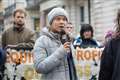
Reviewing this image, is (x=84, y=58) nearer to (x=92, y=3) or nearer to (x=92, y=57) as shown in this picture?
(x=92, y=57)

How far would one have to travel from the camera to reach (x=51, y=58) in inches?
205

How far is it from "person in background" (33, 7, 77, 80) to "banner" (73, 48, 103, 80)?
3232 mm

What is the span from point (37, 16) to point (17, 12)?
44.8 m

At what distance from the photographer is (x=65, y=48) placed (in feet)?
17.2

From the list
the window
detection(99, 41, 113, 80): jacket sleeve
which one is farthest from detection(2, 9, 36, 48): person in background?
the window

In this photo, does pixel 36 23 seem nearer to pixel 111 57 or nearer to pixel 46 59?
pixel 46 59

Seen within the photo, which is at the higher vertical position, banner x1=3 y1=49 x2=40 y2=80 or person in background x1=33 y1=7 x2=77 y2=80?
person in background x1=33 y1=7 x2=77 y2=80

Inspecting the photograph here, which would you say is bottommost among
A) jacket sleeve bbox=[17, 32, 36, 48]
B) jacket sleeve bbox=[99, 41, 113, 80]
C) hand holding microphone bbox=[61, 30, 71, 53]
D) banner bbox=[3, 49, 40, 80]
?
banner bbox=[3, 49, 40, 80]

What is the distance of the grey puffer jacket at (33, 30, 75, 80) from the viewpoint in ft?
17.1

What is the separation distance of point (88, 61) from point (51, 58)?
358 centimetres

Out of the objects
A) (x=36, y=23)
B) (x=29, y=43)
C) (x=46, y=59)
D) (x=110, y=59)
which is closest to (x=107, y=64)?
(x=110, y=59)

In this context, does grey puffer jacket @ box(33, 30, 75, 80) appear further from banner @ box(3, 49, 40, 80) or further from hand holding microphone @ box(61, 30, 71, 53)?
banner @ box(3, 49, 40, 80)

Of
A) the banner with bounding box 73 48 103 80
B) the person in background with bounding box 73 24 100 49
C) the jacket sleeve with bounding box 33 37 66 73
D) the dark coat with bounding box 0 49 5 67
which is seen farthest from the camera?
the person in background with bounding box 73 24 100 49

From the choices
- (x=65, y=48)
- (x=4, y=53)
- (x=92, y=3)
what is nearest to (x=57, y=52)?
(x=65, y=48)
